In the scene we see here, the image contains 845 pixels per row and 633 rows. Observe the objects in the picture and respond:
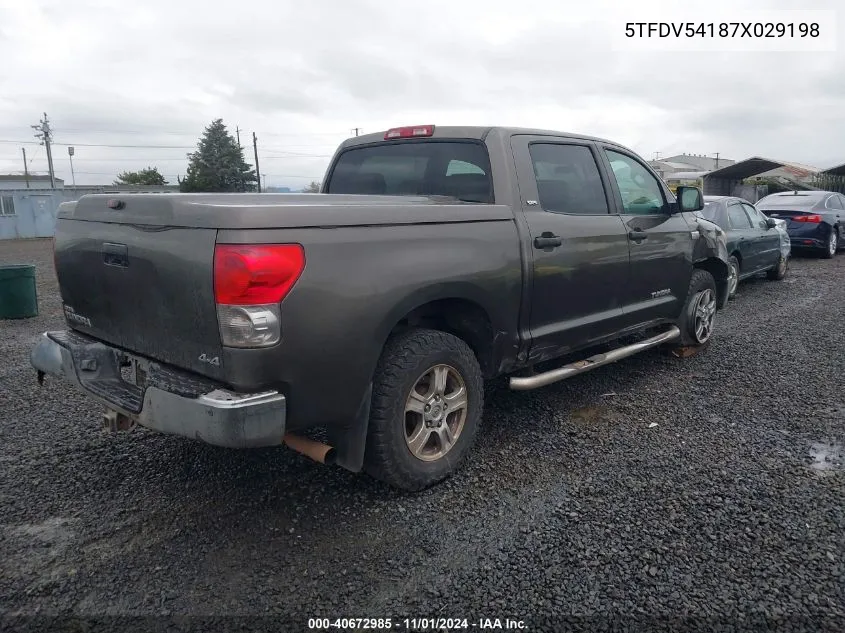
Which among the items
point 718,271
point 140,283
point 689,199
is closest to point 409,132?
point 140,283

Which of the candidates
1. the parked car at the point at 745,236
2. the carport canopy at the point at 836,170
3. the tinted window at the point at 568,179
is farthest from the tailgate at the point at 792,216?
the carport canopy at the point at 836,170

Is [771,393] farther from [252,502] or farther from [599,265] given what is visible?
[252,502]

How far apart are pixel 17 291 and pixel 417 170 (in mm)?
6057

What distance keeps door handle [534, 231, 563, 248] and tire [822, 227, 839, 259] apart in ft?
40.1

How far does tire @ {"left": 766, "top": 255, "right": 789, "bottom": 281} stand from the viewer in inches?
426

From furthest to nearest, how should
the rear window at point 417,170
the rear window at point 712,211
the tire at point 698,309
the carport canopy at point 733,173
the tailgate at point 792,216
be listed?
1. the carport canopy at point 733,173
2. the tailgate at point 792,216
3. the rear window at point 712,211
4. the tire at point 698,309
5. the rear window at point 417,170

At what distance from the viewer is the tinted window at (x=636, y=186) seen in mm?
4773

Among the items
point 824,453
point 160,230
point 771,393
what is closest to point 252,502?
point 160,230

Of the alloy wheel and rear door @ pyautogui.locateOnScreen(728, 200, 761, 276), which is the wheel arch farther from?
the alloy wheel

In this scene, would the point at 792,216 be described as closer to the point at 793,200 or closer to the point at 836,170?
the point at 793,200

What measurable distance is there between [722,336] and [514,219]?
423cm

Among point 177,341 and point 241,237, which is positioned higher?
point 241,237

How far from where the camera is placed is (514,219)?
145 inches

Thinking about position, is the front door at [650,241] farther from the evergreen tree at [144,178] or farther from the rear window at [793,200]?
the evergreen tree at [144,178]
